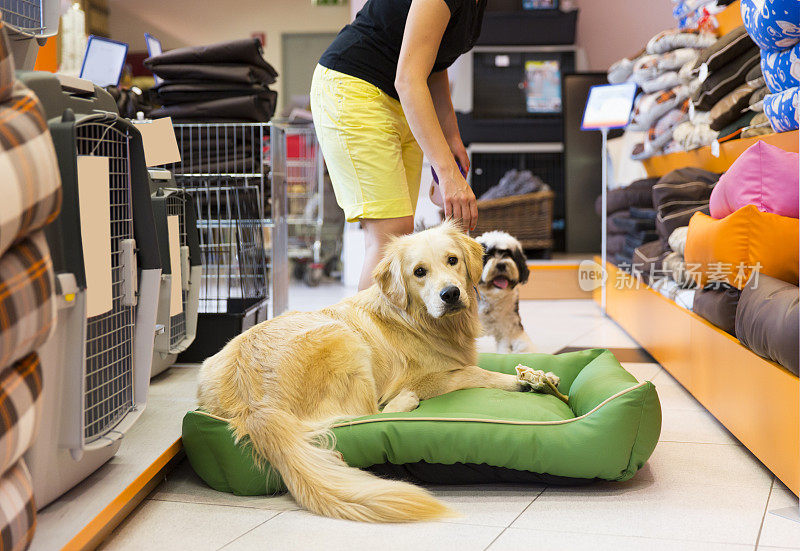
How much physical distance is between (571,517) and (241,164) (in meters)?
2.29

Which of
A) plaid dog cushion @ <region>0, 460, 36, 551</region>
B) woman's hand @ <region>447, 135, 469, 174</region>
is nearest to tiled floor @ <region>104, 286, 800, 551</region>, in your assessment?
plaid dog cushion @ <region>0, 460, 36, 551</region>

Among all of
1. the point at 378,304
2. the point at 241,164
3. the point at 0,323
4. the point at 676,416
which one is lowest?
the point at 676,416

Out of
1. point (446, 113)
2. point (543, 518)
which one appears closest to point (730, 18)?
point (446, 113)

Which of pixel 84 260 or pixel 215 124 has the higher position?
pixel 215 124

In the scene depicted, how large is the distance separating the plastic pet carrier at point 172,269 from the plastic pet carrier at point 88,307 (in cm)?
56

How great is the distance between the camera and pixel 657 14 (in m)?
7.40

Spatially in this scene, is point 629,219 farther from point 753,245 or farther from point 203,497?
point 203,497

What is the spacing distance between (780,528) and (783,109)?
141cm

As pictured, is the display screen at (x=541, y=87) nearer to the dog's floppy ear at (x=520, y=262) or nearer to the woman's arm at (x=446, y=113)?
the dog's floppy ear at (x=520, y=262)

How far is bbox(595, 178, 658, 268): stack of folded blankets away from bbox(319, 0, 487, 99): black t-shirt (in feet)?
7.30

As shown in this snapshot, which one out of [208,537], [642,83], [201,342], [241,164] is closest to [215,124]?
[241,164]

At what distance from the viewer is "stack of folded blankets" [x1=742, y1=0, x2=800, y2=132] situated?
2.23 m

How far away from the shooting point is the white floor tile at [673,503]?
1.56m

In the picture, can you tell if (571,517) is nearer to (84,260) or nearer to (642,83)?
(84,260)
